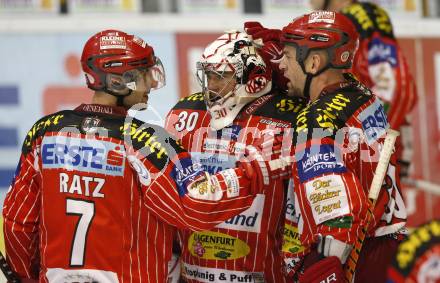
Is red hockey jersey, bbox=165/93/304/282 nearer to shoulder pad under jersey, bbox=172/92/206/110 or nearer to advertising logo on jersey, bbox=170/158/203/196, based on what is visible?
shoulder pad under jersey, bbox=172/92/206/110

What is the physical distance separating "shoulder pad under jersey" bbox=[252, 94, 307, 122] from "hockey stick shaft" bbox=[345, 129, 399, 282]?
1.67 feet

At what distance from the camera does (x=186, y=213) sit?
14.5 feet

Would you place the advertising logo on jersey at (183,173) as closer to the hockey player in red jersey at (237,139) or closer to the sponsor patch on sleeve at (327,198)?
the hockey player in red jersey at (237,139)

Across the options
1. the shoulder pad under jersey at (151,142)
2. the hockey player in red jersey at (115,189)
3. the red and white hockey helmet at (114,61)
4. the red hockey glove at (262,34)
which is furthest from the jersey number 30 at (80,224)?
the red hockey glove at (262,34)

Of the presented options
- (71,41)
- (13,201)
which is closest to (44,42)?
(71,41)

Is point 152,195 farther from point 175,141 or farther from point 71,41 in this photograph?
point 71,41

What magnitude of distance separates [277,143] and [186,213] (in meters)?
0.61

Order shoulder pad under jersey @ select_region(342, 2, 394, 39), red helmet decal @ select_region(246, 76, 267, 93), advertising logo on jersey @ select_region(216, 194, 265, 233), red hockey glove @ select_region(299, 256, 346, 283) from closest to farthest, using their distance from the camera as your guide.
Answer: red hockey glove @ select_region(299, 256, 346, 283) → advertising logo on jersey @ select_region(216, 194, 265, 233) → red helmet decal @ select_region(246, 76, 267, 93) → shoulder pad under jersey @ select_region(342, 2, 394, 39)

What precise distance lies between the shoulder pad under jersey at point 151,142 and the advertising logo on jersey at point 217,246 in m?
0.56

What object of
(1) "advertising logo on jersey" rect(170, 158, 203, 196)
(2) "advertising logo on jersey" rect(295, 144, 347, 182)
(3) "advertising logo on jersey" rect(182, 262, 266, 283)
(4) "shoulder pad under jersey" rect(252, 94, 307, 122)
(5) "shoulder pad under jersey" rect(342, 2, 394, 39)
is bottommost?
(3) "advertising logo on jersey" rect(182, 262, 266, 283)

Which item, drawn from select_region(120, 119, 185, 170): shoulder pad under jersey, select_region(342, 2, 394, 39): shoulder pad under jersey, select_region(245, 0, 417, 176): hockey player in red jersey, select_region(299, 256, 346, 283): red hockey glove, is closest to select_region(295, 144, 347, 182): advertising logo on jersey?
select_region(299, 256, 346, 283): red hockey glove

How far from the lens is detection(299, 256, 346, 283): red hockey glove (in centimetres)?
414

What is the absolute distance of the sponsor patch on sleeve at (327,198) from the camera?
164 inches

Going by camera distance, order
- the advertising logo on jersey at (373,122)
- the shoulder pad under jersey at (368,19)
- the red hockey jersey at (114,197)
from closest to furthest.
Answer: the red hockey jersey at (114,197) → the advertising logo on jersey at (373,122) → the shoulder pad under jersey at (368,19)
